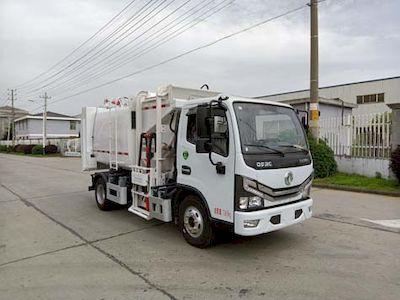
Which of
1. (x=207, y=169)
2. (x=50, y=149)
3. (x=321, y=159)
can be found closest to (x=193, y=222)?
(x=207, y=169)

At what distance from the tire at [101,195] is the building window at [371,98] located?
3090 centimetres

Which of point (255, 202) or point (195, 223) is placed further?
point (195, 223)

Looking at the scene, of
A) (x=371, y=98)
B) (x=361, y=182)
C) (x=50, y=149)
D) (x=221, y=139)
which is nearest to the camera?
(x=221, y=139)

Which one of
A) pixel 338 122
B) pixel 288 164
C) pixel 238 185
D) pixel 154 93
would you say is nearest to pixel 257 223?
pixel 238 185

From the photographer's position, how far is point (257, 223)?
15.4 ft

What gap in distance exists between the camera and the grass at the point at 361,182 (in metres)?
10.3

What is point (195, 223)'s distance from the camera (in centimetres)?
542

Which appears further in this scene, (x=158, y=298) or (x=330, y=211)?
(x=330, y=211)

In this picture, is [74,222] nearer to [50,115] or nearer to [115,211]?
[115,211]

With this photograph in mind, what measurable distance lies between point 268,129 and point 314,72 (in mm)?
8153

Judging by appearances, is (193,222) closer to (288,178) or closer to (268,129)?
(288,178)

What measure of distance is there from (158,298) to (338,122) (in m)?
11.2

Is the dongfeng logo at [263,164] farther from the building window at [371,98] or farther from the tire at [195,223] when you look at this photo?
the building window at [371,98]

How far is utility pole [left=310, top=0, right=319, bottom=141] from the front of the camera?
39.9 ft
